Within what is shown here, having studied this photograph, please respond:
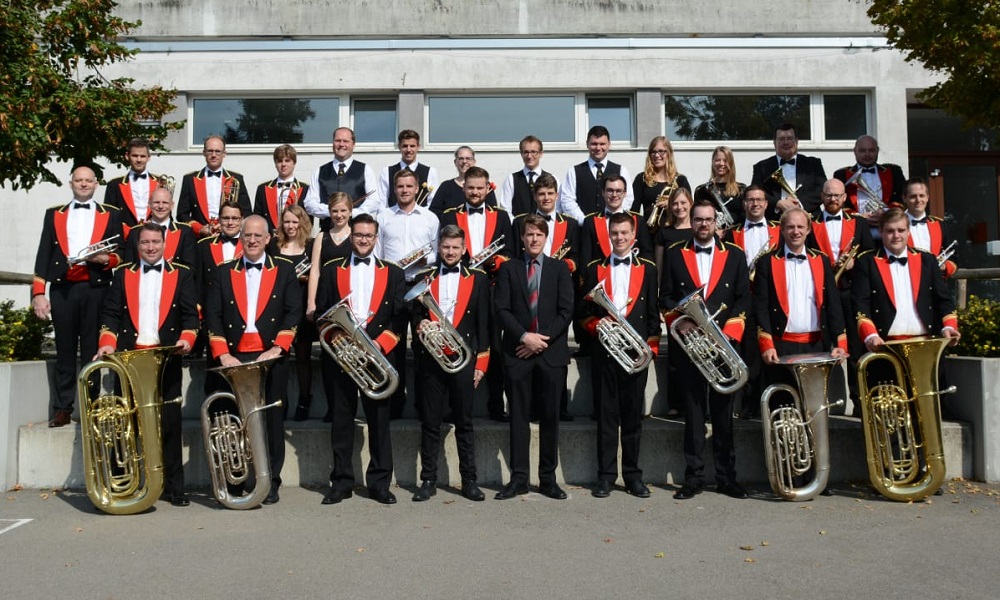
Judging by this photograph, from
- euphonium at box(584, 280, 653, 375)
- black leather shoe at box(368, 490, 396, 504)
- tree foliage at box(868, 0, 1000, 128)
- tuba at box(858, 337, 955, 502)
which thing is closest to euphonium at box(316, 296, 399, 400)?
black leather shoe at box(368, 490, 396, 504)

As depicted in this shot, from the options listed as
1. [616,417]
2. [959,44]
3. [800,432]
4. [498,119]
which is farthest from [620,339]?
[498,119]

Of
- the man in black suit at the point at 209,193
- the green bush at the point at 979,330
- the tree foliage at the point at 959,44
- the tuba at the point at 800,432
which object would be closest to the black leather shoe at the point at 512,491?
the tuba at the point at 800,432

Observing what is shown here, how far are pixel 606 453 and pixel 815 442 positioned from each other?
60.3 inches

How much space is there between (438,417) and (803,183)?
14.4ft

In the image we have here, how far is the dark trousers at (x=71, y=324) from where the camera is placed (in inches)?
284

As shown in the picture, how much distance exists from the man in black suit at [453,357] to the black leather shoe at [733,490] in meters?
1.83

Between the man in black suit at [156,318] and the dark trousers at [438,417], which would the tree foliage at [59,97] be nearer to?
the man in black suit at [156,318]

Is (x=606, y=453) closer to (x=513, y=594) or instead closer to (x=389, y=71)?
(x=513, y=594)

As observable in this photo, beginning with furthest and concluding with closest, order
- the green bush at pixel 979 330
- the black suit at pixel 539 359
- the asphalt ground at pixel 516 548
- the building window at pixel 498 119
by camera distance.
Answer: the building window at pixel 498 119 → the green bush at pixel 979 330 → the black suit at pixel 539 359 → the asphalt ground at pixel 516 548

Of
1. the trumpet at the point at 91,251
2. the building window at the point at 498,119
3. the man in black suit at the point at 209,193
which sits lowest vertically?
the trumpet at the point at 91,251

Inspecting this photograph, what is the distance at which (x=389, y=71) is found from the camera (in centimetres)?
1340

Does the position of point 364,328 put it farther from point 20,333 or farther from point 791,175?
point 791,175

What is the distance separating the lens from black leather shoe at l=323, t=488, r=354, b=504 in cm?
645

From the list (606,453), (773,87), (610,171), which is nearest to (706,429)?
→ (606,453)
